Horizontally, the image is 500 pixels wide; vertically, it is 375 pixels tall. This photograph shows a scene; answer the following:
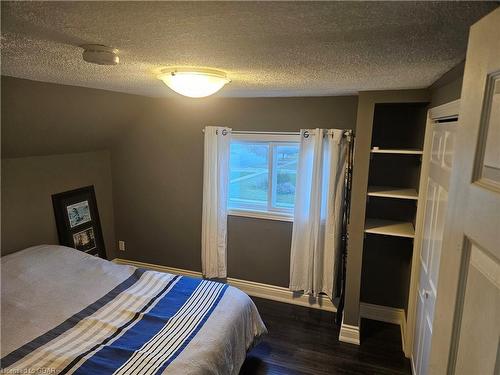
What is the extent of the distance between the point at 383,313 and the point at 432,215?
1.61 metres

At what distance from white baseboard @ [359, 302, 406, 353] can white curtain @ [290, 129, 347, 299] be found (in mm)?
417

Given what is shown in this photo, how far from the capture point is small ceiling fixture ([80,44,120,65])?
1.17m

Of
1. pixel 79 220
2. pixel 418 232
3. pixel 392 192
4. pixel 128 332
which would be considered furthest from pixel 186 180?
pixel 418 232

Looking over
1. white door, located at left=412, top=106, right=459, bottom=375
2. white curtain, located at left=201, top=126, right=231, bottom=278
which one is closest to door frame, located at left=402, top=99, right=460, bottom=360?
white door, located at left=412, top=106, right=459, bottom=375

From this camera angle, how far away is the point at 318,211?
3195 mm

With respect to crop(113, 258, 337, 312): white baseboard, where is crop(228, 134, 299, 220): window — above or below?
above

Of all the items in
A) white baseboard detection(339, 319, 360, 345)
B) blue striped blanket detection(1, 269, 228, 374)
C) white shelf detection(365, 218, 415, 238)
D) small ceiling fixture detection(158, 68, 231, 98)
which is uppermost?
small ceiling fixture detection(158, 68, 231, 98)

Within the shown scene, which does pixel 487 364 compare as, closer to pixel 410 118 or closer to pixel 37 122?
pixel 410 118

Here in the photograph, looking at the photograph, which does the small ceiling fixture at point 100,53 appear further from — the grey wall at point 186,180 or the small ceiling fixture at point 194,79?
the grey wall at point 186,180

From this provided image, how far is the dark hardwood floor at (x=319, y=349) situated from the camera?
262cm

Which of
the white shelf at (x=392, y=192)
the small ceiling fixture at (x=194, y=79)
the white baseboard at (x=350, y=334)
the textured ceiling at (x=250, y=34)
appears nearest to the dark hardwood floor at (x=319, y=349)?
the white baseboard at (x=350, y=334)

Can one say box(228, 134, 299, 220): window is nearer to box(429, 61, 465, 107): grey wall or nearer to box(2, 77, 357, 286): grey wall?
box(2, 77, 357, 286): grey wall

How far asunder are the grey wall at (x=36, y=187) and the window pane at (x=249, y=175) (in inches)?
67.8

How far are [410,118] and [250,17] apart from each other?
2.59 metres
